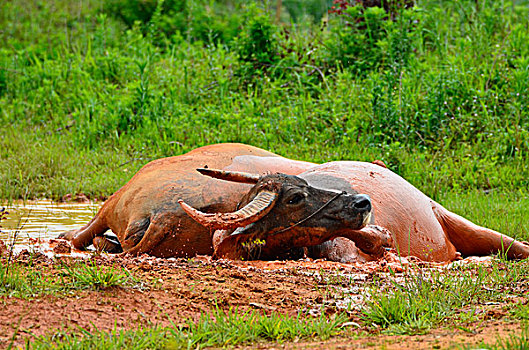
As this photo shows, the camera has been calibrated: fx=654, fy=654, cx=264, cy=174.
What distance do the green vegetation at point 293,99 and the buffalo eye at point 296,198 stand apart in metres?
3.58

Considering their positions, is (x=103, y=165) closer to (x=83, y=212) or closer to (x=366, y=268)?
(x=83, y=212)

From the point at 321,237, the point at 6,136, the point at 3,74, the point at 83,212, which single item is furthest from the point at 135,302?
the point at 3,74

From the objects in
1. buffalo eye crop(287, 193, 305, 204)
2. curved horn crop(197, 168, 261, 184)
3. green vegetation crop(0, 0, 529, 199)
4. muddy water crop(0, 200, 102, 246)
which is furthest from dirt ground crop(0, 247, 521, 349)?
green vegetation crop(0, 0, 529, 199)

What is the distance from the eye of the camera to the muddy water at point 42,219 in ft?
19.0

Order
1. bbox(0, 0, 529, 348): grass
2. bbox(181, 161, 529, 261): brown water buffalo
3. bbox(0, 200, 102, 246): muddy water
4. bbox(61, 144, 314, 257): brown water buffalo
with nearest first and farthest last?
bbox(181, 161, 529, 261): brown water buffalo, bbox(61, 144, 314, 257): brown water buffalo, bbox(0, 200, 102, 246): muddy water, bbox(0, 0, 529, 348): grass

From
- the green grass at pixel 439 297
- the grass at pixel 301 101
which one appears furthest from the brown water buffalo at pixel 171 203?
the grass at pixel 301 101

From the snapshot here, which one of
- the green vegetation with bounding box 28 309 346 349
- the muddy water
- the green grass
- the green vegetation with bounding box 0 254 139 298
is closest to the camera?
the green vegetation with bounding box 28 309 346 349

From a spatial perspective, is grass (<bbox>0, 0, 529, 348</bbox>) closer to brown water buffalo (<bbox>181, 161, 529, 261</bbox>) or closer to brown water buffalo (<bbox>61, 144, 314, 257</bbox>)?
brown water buffalo (<bbox>181, 161, 529, 261</bbox>)

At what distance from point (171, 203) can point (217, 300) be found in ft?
5.66

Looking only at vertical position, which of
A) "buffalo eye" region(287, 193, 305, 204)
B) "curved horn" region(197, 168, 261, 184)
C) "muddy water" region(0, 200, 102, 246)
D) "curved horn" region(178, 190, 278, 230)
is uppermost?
"curved horn" region(197, 168, 261, 184)

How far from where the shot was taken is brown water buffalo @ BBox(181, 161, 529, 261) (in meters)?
4.49

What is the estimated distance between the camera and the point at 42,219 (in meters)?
6.74

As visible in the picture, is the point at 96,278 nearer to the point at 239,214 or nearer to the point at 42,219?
the point at 239,214

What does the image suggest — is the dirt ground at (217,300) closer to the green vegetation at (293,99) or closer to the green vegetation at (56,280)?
the green vegetation at (56,280)
